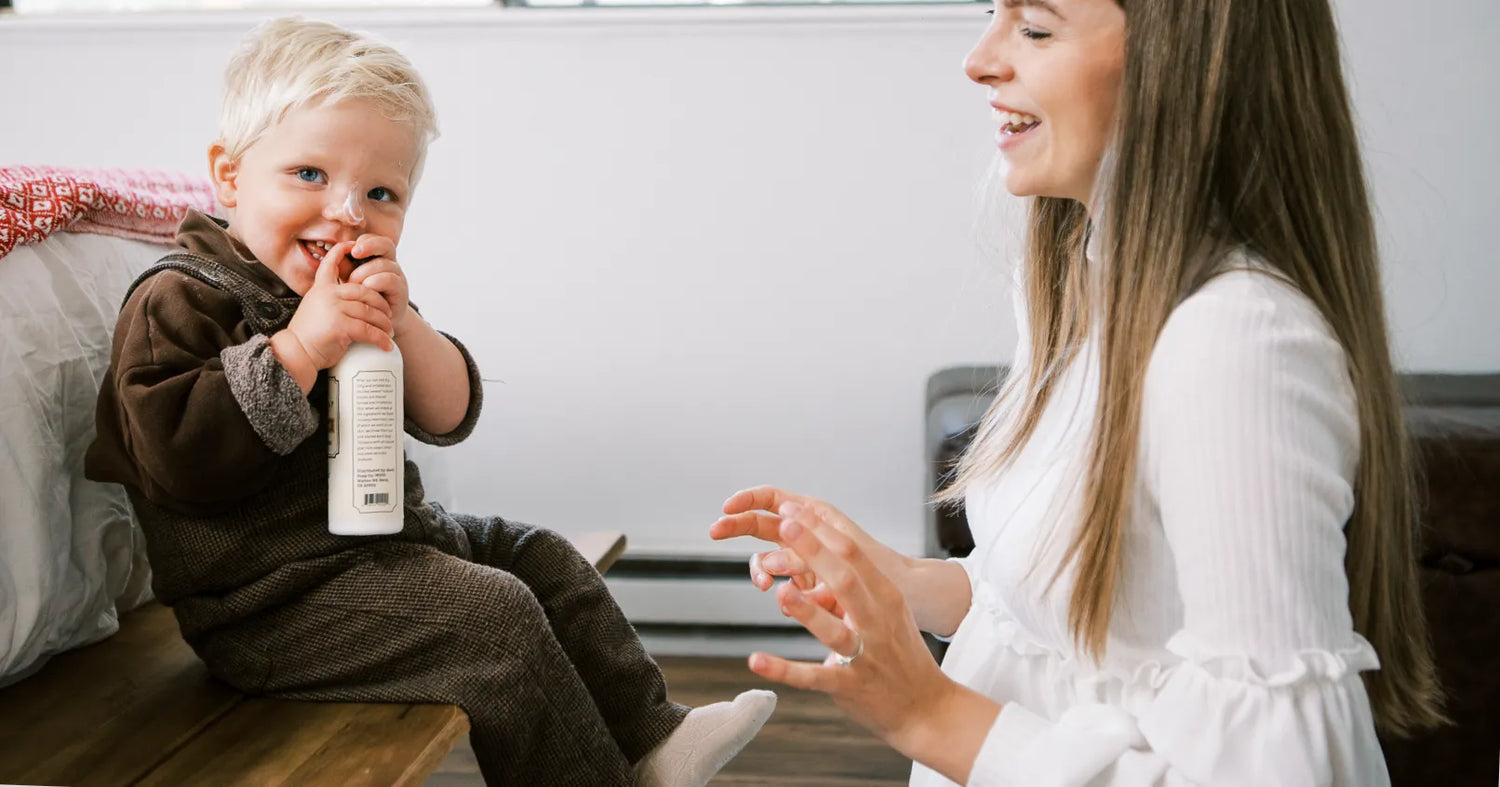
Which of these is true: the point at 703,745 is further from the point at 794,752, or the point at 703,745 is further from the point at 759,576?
the point at 794,752

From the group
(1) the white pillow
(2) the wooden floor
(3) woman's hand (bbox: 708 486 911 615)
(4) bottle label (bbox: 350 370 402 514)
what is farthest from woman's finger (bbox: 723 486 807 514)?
(2) the wooden floor

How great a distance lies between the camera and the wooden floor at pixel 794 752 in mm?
2051

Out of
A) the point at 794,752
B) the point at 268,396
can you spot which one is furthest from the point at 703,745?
the point at 794,752

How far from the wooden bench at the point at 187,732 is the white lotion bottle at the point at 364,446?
0.57ft

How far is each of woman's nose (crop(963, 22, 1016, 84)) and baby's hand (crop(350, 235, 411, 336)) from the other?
0.55 meters

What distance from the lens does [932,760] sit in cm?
90

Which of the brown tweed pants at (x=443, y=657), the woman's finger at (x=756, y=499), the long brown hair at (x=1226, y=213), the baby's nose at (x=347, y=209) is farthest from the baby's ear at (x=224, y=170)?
the long brown hair at (x=1226, y=213)

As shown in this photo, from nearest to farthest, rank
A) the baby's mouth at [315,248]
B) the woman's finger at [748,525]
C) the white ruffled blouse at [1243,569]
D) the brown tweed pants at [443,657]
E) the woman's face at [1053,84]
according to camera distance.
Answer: the white ruffled blouse at [1243,569]
the woman's face at [1053,84]
the woman's finger at [748,525]
the brown tweed pants at [443,657]
the baby's mouth at [315,248]

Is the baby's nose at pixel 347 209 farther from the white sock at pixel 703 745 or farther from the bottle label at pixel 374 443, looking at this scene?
the white sock at pixel 703 745

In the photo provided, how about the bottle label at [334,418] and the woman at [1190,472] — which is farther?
the bottle label at [334,418]

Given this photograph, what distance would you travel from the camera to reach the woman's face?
3.18ft

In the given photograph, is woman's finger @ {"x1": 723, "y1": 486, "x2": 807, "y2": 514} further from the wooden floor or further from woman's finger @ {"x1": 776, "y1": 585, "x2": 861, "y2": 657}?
the wooden floor

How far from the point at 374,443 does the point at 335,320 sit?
11 centimetres

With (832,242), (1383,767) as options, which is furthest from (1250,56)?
(832,242)
